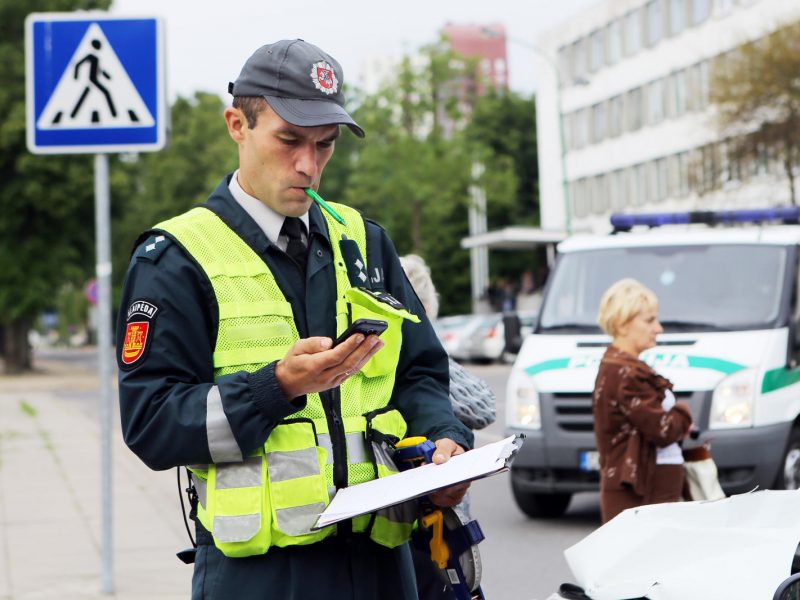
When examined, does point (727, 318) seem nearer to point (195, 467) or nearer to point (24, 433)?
point (195, 467)

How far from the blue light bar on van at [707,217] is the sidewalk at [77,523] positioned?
393 centimetres

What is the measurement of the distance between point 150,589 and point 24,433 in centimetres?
1331

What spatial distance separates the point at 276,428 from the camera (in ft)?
9.97

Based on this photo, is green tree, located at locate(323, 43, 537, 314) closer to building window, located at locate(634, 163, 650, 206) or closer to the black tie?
building window, located at locate(634, 163, 650, 206)

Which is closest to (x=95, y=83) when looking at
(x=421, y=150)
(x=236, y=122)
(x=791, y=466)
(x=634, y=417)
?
(x=634, y=417)

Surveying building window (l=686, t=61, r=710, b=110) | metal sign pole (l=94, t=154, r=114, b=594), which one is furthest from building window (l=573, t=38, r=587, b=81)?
metal sign pole (l=94, t=154, r=114, b=594)

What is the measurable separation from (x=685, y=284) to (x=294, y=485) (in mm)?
8126

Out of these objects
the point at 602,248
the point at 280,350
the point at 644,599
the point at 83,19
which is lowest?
the point at 644,599

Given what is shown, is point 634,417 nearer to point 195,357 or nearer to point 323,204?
point 323,204

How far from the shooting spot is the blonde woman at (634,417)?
7.41 metres

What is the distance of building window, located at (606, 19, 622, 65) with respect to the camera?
66.7 metres

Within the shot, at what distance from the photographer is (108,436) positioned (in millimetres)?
8000

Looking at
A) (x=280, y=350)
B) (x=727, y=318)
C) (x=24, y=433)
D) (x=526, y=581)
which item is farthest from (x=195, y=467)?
(x=24, y=433)

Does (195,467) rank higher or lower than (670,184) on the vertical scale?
lower
